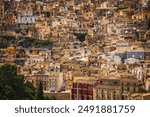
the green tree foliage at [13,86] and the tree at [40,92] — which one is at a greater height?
the green tree foliage at [13,86]

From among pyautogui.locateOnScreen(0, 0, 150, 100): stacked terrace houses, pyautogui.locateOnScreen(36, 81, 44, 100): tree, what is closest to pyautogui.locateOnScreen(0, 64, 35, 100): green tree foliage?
pyautogui.locateOnScreen(36, 81, 44, 100): tree

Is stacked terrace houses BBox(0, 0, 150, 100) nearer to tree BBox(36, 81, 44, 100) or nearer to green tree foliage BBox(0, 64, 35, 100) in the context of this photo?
tree BBox(36, 81, 44, 100)

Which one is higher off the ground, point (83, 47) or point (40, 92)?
point (83, 47)

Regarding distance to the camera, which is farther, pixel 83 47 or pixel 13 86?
pixel 83 47

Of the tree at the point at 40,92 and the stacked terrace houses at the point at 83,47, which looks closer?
the tree at the point at 40,92

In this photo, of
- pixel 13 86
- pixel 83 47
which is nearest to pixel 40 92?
pixel 13 86

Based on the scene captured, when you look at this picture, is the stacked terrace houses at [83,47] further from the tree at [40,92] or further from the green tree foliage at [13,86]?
the green tree foliage at [13,86]

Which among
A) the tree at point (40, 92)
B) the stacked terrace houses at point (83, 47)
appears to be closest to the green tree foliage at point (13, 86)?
the tree at point (40, 92)

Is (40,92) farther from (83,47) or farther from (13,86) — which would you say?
(83,47)
